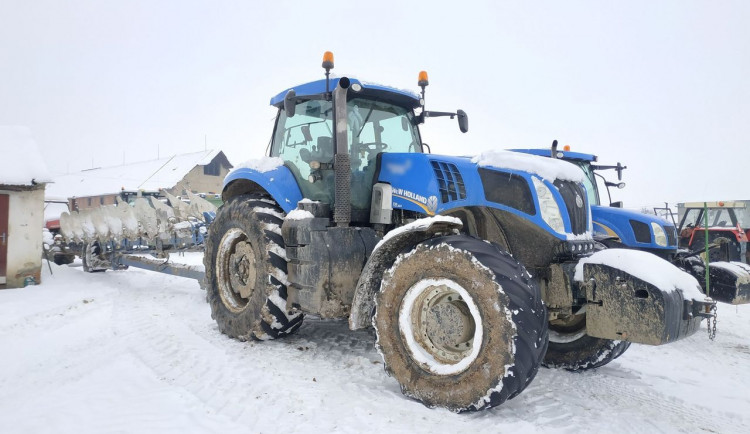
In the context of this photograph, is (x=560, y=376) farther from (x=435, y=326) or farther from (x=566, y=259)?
(x=435, y=326)

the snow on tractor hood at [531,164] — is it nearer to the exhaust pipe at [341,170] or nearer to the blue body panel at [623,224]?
the exhaust pipe at [341,170]

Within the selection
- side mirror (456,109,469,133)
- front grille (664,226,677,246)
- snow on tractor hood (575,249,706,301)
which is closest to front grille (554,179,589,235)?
snow on tractor hood (575,249,706,301)

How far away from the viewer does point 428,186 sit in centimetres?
383

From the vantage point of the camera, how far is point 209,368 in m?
3.76

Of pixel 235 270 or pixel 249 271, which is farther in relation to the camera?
pixel 235 270

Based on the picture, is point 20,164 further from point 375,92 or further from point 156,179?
point 156,179

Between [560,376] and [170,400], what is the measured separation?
2990mm

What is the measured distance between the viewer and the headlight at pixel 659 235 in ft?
23.3

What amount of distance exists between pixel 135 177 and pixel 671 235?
121 ft

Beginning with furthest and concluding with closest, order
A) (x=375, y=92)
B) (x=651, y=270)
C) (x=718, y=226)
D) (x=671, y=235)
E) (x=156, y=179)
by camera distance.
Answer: (x=156, y=179) → (x=718, y=226) → (x=671, y=235) → (x=375, y=92) → (x=651, y=270)

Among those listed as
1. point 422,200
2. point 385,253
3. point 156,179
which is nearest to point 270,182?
point 422,200

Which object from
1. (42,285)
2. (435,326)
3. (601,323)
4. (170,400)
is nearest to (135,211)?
(42,285)

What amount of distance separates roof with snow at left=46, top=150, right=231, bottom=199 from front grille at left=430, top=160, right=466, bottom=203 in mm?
30424

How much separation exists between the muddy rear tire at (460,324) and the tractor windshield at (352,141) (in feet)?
4.55
